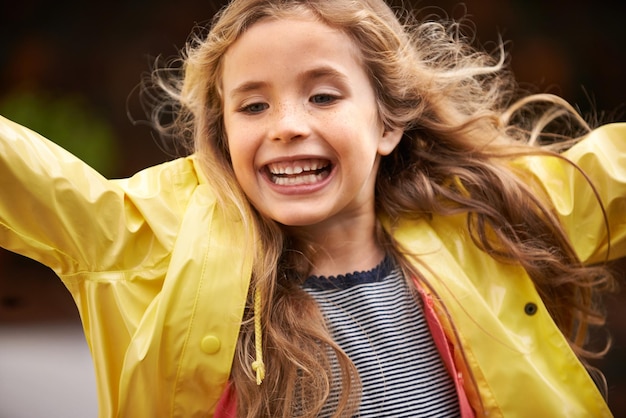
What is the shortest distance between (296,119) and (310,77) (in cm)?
9

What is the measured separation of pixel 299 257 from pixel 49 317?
237 cm

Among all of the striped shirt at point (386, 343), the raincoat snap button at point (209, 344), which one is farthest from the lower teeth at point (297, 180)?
the raincoat snap button at point (209, 344)

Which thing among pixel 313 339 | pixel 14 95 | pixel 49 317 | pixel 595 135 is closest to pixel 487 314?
pixel 313 339

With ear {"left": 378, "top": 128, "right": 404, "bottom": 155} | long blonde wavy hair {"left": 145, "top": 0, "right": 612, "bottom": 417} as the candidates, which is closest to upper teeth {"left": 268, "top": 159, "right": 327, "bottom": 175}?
long blonde wavy hair {"left": 145, "top": 0, "right": 612, "bottom": 417}

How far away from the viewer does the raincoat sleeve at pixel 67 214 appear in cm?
149

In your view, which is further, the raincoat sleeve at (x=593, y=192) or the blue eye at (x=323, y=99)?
the raincoat sleeve at (x=593, y=192)

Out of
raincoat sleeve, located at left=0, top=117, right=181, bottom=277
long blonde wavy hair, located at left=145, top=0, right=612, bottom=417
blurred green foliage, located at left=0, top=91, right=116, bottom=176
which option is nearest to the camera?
raincoat sleeve, located at left=0, top=117, right=181, bottom=277

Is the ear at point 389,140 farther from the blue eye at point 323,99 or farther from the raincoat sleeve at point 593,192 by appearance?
the raincoat sleeve at point 593,192

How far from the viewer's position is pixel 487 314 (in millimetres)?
1749

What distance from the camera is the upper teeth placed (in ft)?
5.56

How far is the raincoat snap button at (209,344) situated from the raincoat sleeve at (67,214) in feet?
0.64

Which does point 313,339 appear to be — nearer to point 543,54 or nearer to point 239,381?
point 239,381

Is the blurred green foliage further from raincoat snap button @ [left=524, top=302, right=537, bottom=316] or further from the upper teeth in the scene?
raincoat snap button @ [left=524, top=302, right=537, bottom=316]

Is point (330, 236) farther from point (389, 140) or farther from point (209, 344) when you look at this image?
point (209, 344)
